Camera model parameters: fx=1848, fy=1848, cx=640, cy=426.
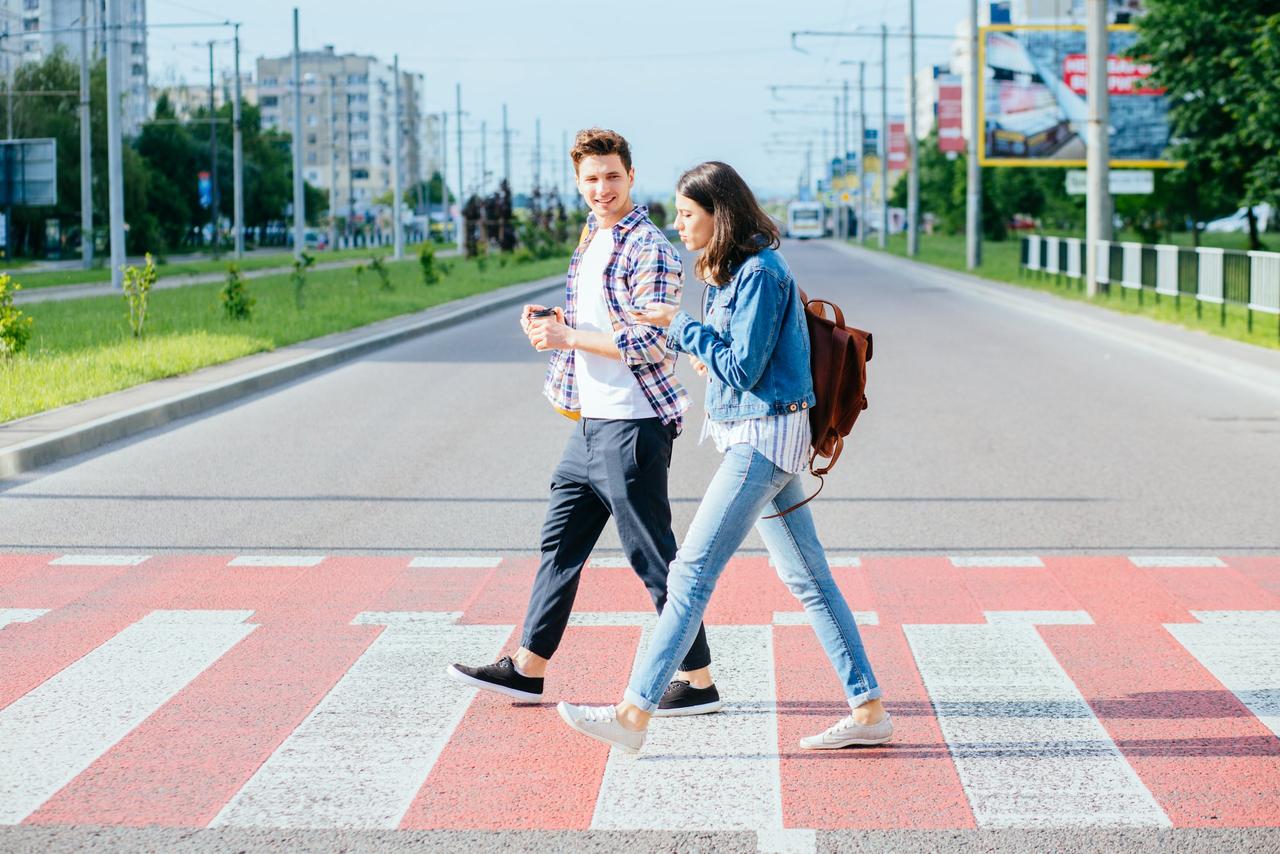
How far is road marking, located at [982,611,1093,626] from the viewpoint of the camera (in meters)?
7.12

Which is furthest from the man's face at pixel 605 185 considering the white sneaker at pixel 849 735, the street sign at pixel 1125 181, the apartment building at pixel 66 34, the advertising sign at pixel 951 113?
the advertising sign at pixel 951 113

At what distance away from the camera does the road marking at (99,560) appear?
850 centimetres

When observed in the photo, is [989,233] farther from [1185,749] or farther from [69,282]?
[1185,749]

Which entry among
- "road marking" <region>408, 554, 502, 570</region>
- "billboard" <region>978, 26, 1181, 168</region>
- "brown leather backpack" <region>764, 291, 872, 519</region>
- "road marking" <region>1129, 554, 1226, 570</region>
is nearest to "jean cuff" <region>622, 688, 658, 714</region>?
"brown leather backpack" <region>764, 291, 872, 519</region>

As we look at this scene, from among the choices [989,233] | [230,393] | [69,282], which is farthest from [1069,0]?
[230,393]

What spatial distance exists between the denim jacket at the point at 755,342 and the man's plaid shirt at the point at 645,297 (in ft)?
0.88

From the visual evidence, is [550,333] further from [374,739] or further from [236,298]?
[236,298]

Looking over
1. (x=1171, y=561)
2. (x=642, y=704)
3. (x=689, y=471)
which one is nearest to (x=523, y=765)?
(x=642, y=704)

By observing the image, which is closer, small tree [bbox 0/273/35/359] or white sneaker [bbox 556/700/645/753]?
white sneaker [bbox 556/700/645/753]

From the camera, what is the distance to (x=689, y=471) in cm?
1178

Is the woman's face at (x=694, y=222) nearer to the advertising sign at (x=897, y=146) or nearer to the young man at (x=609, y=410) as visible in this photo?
the young man at (x=609, y=410)

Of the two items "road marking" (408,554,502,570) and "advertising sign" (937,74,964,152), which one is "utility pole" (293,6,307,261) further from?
"road marking" (408,554,502,570)

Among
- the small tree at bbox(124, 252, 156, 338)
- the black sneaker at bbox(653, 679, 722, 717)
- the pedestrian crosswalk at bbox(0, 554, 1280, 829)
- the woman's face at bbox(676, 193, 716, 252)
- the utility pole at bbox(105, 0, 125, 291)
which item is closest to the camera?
the pedestrian crosswalk at bbox(0, 554, 1280, 829)

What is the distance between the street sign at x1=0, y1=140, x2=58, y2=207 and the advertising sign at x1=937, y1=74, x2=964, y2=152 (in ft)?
93.9
